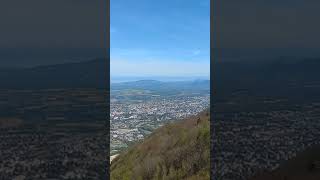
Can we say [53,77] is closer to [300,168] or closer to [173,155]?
[300,168]

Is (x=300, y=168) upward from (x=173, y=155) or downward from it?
upward

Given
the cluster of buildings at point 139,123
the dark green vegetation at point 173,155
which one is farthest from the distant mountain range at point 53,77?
the cluster of buildings at point 139,123

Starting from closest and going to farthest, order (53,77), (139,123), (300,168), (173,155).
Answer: (300,168) → (53,77) → (173,155) → (139,123)

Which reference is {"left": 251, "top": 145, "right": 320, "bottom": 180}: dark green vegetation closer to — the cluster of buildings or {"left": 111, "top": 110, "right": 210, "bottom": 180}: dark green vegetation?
{"left": 111, "top": 110, "right": 210, "bottom": 180}: dark green vegetation

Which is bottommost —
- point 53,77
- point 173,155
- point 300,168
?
point 173,155

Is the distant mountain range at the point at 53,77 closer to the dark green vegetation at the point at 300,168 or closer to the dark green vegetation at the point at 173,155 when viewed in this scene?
the dark green vegetation at the point at 300,168

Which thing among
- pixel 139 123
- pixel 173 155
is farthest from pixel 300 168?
pixel 139 123
